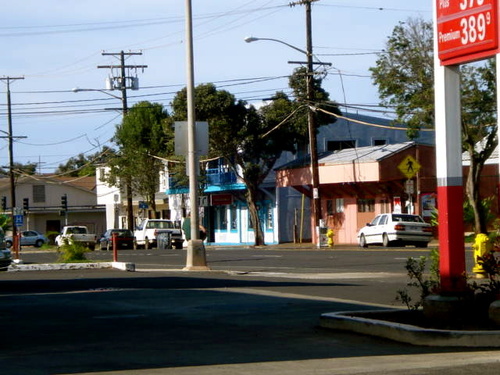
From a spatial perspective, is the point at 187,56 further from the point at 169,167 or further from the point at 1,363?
the point at 169,167

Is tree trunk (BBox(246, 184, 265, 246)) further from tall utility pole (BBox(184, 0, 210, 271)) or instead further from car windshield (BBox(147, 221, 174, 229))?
tall utility pole (BBox(184, 0, 210, 271))

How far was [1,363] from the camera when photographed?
1002 cm

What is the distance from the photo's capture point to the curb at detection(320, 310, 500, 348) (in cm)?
1046

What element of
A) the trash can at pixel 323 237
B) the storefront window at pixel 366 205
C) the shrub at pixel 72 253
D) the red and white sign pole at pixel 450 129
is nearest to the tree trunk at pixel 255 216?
the storefront window at pixel 366 205

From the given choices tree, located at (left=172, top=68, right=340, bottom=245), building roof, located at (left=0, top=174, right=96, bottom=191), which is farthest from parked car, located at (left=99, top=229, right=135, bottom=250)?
building roof, located at (left=0, top=174, right=96, bottom=191)

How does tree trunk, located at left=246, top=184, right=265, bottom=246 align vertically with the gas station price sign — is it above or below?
below

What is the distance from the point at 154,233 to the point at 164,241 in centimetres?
149

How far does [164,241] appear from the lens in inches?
2207

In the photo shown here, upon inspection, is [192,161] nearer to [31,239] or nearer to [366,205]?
[366,205]

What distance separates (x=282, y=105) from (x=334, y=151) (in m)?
4.42

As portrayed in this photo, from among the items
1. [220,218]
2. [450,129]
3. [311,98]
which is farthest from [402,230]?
[450,129]

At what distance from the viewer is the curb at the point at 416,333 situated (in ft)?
34.3

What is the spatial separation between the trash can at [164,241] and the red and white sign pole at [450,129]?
1752 inches

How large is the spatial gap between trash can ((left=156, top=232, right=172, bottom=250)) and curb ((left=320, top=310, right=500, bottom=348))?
44.0m
